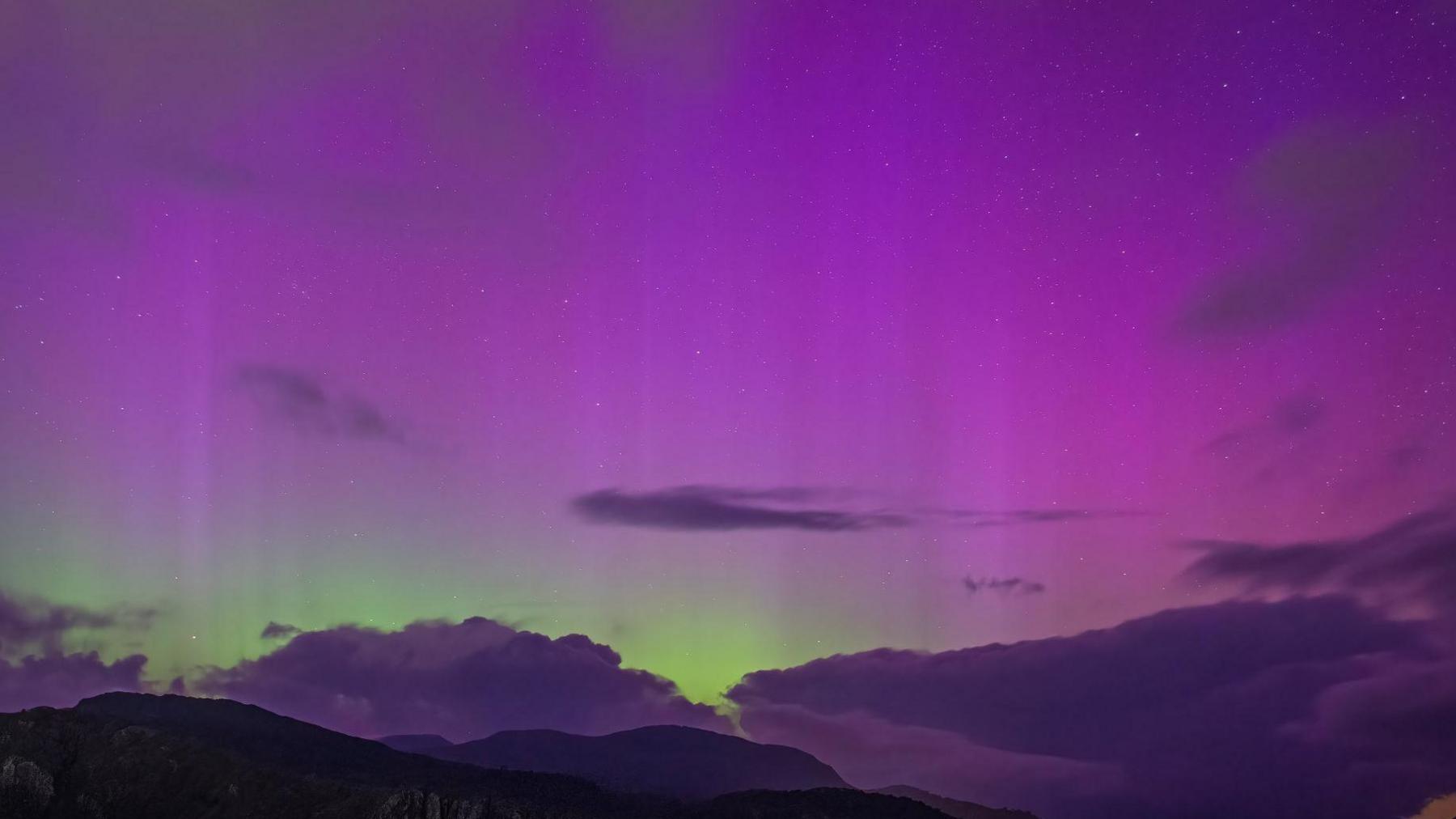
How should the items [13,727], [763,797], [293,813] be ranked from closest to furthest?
1. [293,813]
2. [13,727]
3. [763,797]

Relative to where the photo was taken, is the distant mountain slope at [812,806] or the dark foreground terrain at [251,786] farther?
the distant mountain slope at [812,806]

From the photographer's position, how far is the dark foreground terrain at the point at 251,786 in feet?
481

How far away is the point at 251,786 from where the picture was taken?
15250 centimetres

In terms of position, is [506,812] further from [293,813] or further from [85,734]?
[85,734]

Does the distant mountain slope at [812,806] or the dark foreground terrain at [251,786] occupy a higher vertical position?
the dark foreground terrain at [251,786]

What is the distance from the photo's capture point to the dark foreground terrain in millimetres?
146625

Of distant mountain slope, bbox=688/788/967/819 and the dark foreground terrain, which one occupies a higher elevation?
the dark foreground terrain

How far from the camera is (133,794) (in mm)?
150375

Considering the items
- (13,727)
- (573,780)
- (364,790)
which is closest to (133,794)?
(13,727)

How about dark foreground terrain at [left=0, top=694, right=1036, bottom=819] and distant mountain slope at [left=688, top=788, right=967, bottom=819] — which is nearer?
dark foreground terrain at [left=0, top=694, right=1036, bottom=819]

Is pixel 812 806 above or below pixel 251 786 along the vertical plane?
below

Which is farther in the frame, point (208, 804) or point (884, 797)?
point (884, 797)

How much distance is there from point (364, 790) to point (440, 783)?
17.3 meters

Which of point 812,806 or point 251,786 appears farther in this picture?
point 812,806
